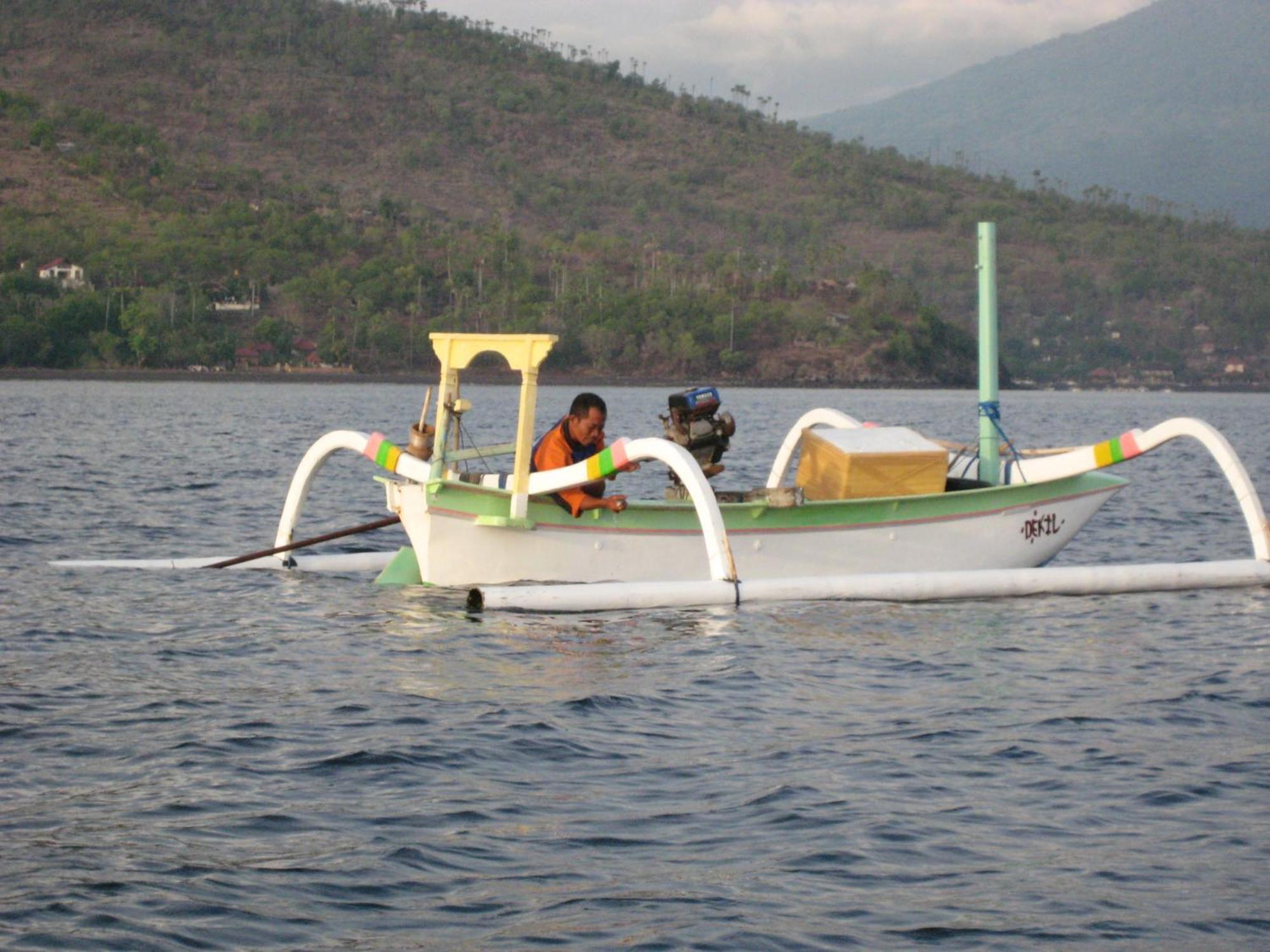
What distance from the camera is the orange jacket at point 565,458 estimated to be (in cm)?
1545

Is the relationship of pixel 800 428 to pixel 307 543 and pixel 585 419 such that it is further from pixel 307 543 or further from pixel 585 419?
pixel 307 543

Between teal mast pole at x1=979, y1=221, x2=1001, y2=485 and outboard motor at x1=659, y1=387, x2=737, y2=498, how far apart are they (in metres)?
3.19

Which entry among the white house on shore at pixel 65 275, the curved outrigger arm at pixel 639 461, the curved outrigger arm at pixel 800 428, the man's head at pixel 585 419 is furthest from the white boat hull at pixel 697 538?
the white house on shore at pixel 65 275

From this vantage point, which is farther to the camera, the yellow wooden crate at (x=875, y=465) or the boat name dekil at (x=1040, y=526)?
the boat name dekil at (x=1040, y=526)

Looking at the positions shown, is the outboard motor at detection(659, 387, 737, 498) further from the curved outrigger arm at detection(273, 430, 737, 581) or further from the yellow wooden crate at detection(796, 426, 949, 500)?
the curved outrigger arm at detection(273, 430, 737, 581)

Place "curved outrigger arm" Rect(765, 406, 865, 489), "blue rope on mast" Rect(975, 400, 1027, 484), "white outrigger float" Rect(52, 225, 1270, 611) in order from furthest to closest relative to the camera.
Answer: "curved outrigger arm" Rect(765, 406, 865, 489)
"blue rope on mast" Rect(975, 400, 1027, 484)
"white outrigger float" Rect(52, 225, 1270, 611)

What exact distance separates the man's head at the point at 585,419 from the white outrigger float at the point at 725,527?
49 centimetres

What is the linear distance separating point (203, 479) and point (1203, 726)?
2716cm

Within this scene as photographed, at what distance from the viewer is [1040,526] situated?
1788cm

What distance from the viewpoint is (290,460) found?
145ft

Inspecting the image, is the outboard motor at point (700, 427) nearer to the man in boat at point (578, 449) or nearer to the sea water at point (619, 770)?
the man in boat at point (578, 449)

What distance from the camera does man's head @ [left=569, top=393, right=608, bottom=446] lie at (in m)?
15.7

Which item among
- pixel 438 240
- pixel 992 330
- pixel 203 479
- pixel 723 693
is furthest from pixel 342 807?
pixel 438 240

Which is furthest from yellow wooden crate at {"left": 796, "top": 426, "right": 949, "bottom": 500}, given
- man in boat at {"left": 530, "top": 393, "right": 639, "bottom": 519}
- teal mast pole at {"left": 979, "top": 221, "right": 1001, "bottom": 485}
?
man in boat at {"left": 530, "top": 393, "right": 639, "bottom": 519}
